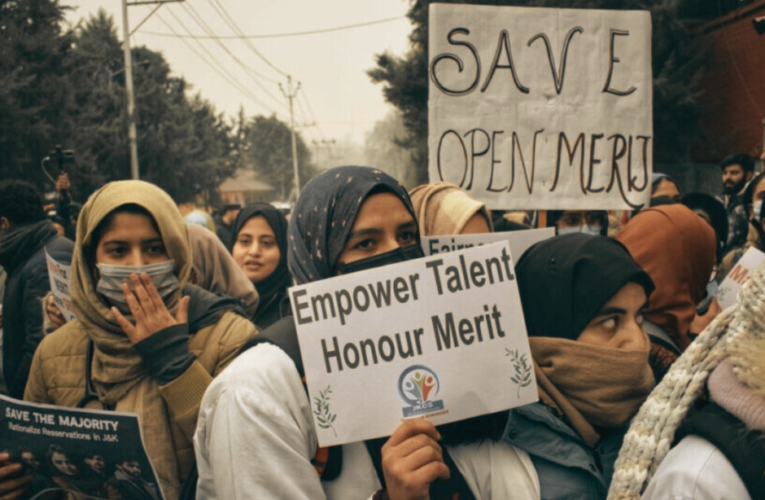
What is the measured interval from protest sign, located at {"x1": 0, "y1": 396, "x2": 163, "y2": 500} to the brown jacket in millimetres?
185

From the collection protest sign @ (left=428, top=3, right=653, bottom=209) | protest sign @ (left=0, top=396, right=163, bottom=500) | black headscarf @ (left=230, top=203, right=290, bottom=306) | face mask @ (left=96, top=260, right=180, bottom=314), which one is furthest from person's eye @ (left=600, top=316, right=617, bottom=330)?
black headscarf @ (left=230, top=203, right=290, bottom=306)

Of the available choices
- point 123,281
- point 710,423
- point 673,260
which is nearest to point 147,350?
point 123,281

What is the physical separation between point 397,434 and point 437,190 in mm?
2370

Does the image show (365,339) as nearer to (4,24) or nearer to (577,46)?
(577,46)

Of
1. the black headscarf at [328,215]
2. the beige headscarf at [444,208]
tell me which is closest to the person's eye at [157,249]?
the black headscarf at [328,215]

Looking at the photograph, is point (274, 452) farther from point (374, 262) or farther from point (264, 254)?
point (264, 254)

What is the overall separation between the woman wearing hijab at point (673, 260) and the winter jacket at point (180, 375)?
153cm

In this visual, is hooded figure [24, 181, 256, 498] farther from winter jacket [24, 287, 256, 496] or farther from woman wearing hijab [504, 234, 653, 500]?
woman wearing hijab [504, 234, 653, 500]

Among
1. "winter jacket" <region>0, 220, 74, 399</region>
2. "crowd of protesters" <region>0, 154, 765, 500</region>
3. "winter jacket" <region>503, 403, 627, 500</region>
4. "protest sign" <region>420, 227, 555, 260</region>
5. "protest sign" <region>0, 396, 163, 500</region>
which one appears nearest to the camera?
"crowd of protesters" <region>0, 154, 765, 500</region>

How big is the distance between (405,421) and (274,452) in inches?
12.1

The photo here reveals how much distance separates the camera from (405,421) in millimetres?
1808

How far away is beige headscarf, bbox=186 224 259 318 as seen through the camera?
4.01m

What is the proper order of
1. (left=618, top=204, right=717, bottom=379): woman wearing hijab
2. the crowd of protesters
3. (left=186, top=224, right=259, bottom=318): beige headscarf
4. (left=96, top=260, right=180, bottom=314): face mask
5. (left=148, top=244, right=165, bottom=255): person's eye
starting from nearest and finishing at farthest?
the crowd of protesters → (left=96, top=260, right=180, bottom=314): face mask → (left=148, top=244, right=165, bottom=255): person's eye → (left=618, top=204, right=717, bottom=379): woman wearing hijab → (left=186, top=224, right=259, bottom=318): beige headscarf

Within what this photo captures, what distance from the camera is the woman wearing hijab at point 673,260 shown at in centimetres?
305
